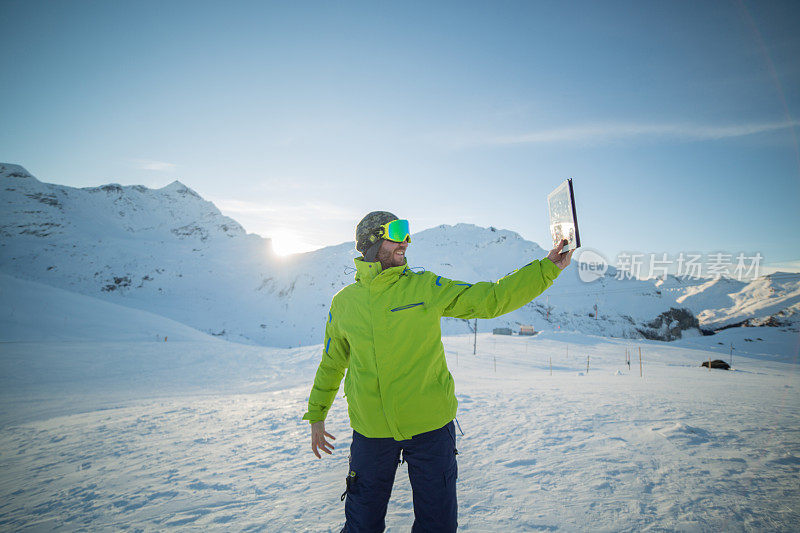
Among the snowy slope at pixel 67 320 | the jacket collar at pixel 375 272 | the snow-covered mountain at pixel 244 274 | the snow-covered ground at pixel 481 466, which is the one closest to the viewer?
the jacket collar at pixel 375 272

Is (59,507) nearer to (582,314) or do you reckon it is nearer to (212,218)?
(582,314)

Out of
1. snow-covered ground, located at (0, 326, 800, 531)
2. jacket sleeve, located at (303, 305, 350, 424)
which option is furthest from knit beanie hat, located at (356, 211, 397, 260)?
snow-covered ground, located at (0, 326, 800, 531)

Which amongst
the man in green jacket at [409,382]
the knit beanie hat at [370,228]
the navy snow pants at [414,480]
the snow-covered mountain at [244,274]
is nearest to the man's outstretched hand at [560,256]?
the man in green jacket at [409,382]

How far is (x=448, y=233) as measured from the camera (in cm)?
11419

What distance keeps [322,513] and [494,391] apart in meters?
6.46

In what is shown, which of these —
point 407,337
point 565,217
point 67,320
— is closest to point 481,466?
point 407,337

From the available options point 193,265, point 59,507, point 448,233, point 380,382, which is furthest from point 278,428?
point 448,233

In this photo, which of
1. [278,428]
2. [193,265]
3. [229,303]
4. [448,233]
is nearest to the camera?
[278,428]

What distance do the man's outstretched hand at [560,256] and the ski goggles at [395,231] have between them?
3.27 ft

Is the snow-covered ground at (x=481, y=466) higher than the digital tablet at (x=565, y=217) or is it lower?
lower

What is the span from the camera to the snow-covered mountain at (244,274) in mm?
63625

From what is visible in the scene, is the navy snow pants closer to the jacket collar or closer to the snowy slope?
the jacket collar

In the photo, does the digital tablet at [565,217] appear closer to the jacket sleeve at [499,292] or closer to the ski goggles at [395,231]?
the jacket sleeve at [499,292]

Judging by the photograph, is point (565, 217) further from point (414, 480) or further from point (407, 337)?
point (414, 480)
